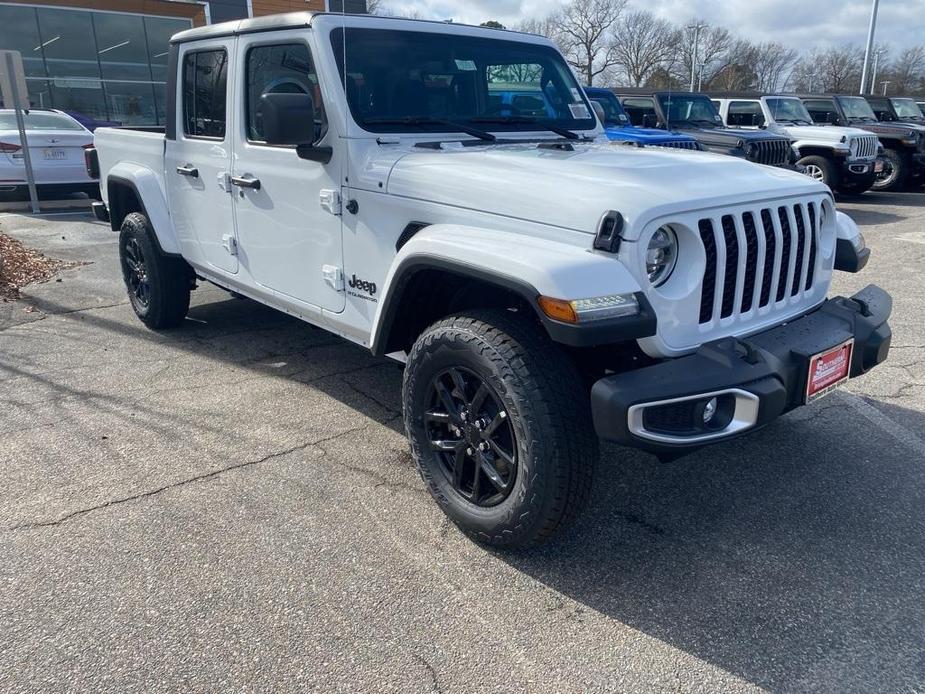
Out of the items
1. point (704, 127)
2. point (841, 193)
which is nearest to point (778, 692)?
point (704, 127)

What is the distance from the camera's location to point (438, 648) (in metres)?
2.46

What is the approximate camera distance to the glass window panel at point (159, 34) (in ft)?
71.2

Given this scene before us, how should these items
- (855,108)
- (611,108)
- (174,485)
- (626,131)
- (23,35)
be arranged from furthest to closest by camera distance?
(23,35), (855,108), (611,108), (626,131), (174,485)

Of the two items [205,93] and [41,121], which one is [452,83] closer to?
[205,93]

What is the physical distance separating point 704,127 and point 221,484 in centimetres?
1068

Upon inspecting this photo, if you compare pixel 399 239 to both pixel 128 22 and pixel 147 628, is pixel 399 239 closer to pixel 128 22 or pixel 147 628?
pixel 147 628

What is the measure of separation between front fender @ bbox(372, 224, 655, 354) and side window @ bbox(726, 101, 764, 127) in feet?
40.4

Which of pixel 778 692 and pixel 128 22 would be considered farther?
pixel 128 22

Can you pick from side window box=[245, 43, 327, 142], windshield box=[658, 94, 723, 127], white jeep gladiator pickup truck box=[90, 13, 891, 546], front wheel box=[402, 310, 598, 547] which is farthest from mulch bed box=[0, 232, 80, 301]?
windshield box=[658, 94, 723, 127]

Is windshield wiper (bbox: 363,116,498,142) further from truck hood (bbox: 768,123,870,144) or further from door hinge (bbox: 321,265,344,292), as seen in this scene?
truck hood (bbox: 768,123,870,144)

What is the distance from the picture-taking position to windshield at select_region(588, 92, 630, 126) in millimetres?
11133

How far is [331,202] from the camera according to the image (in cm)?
358

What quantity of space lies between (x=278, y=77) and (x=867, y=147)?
39.9 feet

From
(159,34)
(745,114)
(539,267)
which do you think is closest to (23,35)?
(159,34)
